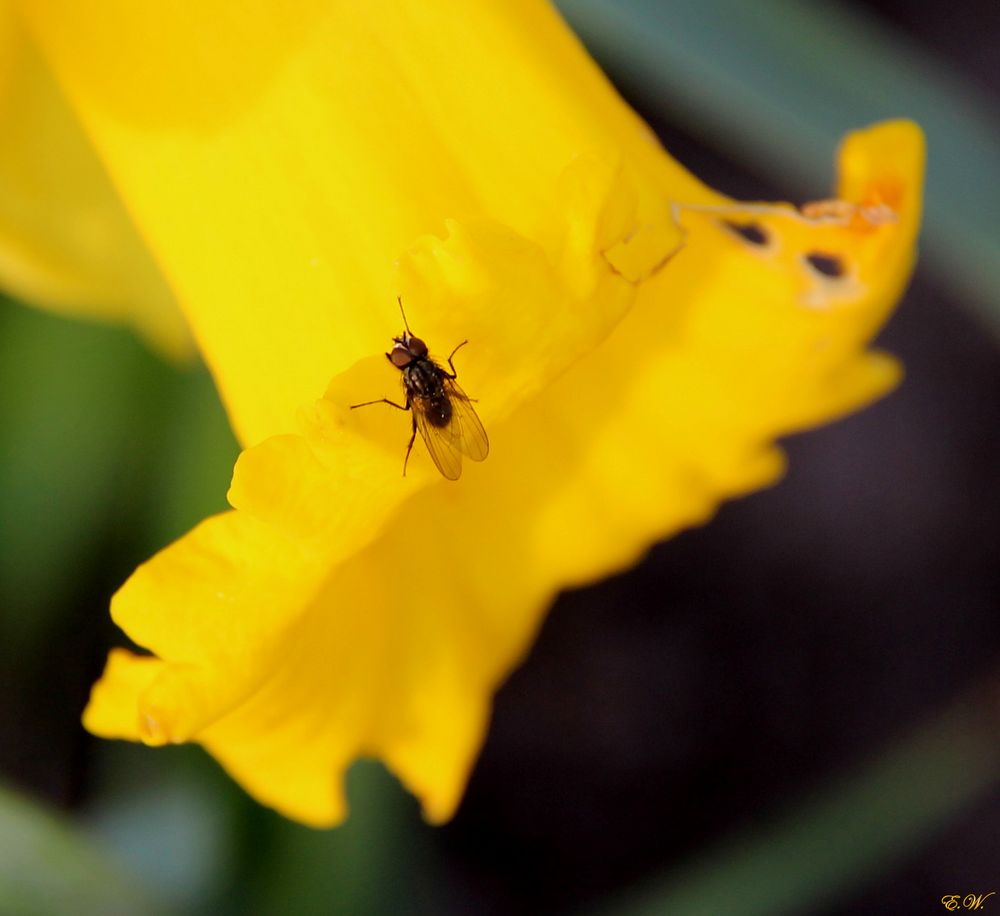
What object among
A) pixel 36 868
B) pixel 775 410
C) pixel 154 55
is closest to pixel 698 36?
pixel 775 410

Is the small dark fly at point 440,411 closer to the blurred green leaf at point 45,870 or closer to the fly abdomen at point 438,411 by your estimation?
the fly abdomen at point 438,411

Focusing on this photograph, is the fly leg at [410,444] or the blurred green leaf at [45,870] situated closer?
the fly leg at [410,444]

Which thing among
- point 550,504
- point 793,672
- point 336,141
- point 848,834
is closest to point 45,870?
point 550,504

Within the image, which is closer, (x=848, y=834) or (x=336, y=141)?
(x=336, y=141)

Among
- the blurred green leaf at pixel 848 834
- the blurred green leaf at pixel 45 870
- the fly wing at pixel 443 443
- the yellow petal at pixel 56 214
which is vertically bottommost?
the blurred green leaf at pixel 45 870

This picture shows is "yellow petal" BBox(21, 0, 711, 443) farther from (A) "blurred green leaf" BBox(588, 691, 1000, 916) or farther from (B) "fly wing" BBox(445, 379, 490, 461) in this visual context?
(A) "blurred green leaf" BBox(588, 691, 1000, 916)

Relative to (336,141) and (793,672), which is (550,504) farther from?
(793,672)

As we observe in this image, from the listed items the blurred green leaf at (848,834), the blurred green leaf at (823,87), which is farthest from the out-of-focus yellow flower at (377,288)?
the blurred green leaf at (848,834)
